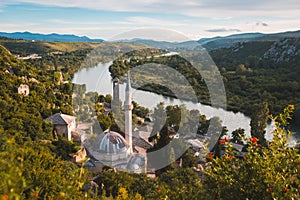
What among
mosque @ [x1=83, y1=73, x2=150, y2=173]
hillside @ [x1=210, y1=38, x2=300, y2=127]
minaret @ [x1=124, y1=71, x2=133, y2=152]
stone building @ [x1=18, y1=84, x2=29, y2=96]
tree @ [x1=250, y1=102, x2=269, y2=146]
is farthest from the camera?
hillside @ [x1=210, y1=38, x2=300, y2=127]

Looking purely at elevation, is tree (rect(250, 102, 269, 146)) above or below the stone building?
below

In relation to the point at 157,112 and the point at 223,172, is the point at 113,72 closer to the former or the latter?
the point at 157,112

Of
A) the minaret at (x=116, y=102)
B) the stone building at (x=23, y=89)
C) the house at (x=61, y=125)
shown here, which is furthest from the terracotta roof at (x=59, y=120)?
the minaret at (x=116, y=102)

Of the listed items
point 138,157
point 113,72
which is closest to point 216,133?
point 138,157

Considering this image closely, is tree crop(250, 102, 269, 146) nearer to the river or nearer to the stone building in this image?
the river

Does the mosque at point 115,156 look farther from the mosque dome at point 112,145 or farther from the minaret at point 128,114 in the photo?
the minaret at point 128,114

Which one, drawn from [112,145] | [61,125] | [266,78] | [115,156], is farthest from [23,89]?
[266,78]

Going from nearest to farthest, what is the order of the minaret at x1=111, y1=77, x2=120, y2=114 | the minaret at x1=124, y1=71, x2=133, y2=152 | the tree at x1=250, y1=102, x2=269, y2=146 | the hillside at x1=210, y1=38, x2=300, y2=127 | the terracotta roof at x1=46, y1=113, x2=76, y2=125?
the minaret at x1=124, y1=71, x2=133, y2=152 < the terracotta roof at x1=46, y1=113, x2=76, y2=125 < the tree at x1=250, y1=102, x2=269, y2=146 < the minaret at x1=111, y1=77, x2=120, y2=114 < the hillside at x1=210, y1=38, x2=300, y2=127

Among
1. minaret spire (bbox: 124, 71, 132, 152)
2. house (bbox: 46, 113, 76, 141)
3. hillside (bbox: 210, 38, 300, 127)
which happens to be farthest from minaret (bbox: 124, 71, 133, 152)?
hillside (bbox: 210, 38, 300, 127)
